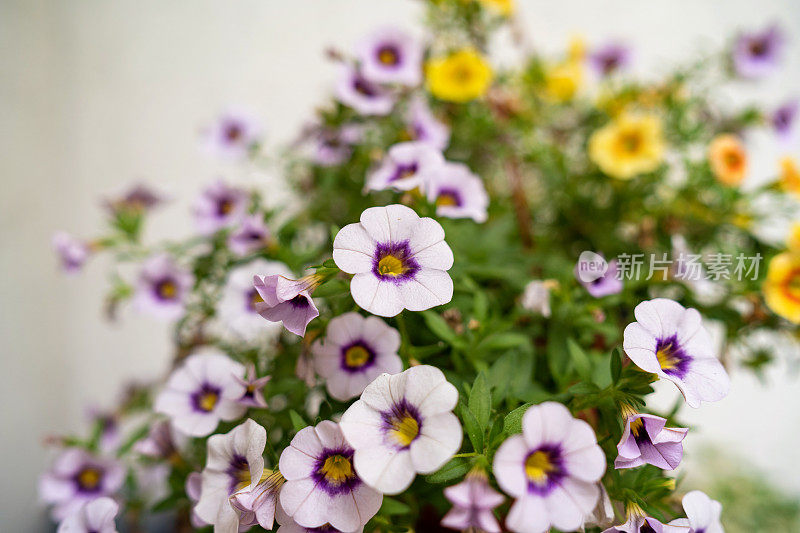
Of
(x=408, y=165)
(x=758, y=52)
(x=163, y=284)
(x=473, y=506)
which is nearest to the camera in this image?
(x=473, y=506)

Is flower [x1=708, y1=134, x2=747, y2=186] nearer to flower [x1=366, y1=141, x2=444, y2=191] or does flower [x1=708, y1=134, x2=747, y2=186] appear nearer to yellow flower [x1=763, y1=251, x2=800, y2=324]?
yellow flower [x1=763, y1=251, x2=800, y2=324]

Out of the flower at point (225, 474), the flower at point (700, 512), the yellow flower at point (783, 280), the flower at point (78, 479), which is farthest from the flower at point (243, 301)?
the yellow flower at point (783, 280)

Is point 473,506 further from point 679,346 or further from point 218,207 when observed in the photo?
point 218,207

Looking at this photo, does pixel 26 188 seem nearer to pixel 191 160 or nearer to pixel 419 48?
pixel 191 160

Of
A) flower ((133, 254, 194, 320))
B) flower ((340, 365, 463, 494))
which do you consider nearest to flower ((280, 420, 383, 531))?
flower ((340, 365, 463, 494))

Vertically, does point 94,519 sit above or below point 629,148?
below

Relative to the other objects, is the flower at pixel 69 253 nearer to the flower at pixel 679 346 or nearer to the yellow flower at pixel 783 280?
the flower at pixel 679 346

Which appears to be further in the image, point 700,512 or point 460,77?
point 460,77

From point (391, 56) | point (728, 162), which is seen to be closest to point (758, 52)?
point (728, 162)
